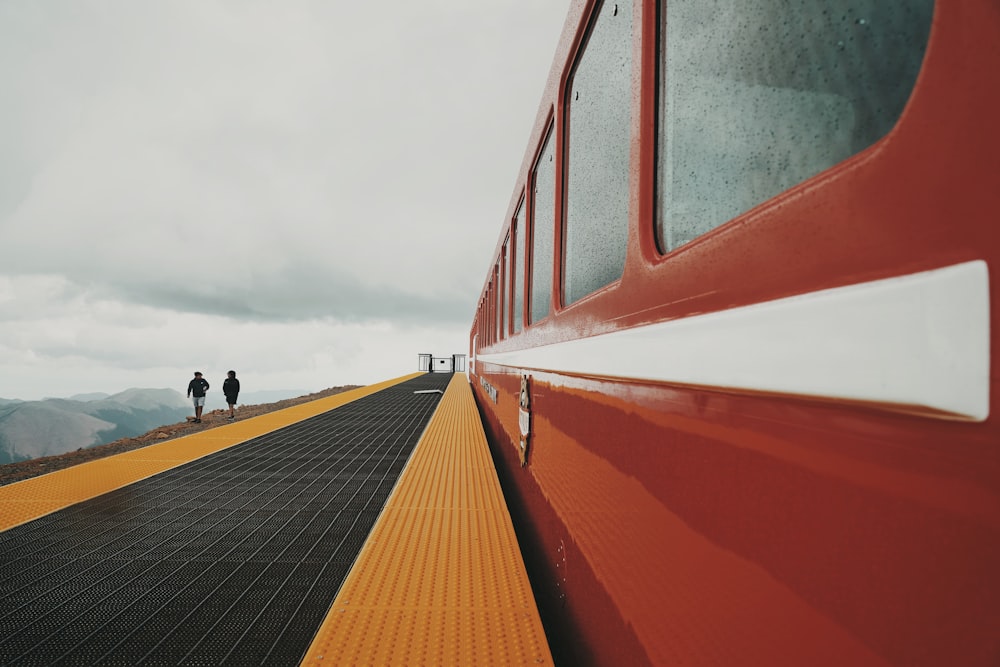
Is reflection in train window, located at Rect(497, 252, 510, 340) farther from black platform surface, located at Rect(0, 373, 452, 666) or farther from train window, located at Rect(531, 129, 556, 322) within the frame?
black platform surface, located at Rect(0, 373, 452, 666)

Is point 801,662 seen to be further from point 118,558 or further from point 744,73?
point 118,558

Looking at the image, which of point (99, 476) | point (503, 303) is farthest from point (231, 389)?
point (503, 303)

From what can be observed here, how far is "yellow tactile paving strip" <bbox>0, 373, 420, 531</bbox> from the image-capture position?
3.61 m

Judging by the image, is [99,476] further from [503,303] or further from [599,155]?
[599,155]

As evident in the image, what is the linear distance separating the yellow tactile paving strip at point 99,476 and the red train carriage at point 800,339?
3.99 m

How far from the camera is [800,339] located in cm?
62

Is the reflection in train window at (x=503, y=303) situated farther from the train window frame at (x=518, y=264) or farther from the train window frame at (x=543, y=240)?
the train window frame at (x=543, y=240)

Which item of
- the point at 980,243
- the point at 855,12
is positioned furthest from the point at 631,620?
the point at 855,12

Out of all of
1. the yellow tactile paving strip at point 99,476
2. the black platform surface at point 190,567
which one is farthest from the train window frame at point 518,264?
the yellow tactile paving strip at point 99,476

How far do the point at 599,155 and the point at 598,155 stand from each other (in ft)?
0.05

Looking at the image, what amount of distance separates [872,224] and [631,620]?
102 centimetres

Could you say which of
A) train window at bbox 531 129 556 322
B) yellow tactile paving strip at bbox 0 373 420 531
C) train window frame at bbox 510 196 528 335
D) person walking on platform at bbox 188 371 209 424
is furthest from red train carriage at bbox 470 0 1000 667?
person walking on platform at bbox 188 371 209 424

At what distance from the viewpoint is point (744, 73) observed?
88 centimetres

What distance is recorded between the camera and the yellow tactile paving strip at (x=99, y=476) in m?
3.61
